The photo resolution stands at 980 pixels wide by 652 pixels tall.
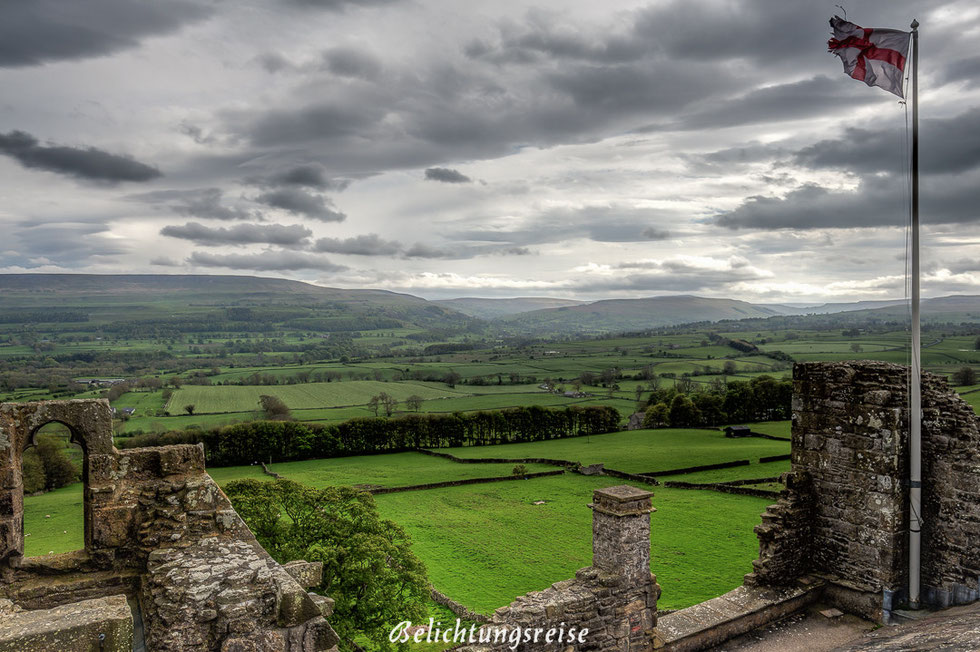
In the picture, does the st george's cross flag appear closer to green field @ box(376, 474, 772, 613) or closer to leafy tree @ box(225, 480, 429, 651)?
leafy tree @ box(225, 480, 429, 651)

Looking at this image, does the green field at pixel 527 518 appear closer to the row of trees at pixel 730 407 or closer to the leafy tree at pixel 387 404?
the row of trees at pixel 730 407

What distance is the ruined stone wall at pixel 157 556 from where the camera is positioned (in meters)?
6.58

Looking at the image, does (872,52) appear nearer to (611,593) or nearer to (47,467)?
(611,593)

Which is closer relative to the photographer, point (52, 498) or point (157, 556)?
point (157, 556)

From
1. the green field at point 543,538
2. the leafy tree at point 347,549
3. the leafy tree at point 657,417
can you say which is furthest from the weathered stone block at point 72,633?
the leafy tree at point 657,417

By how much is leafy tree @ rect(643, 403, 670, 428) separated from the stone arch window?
75796mm

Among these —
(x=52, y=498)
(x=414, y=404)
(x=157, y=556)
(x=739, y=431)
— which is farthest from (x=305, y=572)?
(x=414, y=404)

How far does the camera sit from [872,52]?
1054 cm

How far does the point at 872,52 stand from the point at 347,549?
63.7ft

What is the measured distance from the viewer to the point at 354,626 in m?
18.5

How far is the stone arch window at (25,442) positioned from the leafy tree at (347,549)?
11.2 metres

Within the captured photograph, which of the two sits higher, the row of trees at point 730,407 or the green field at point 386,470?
the row of trees at point 730,407

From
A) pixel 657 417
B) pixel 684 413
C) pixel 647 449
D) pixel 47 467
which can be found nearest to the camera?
pixel 47 467

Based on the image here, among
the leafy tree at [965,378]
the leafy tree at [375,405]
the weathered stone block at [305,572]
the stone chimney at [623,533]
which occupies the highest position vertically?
the stone chimney at [623,533]
